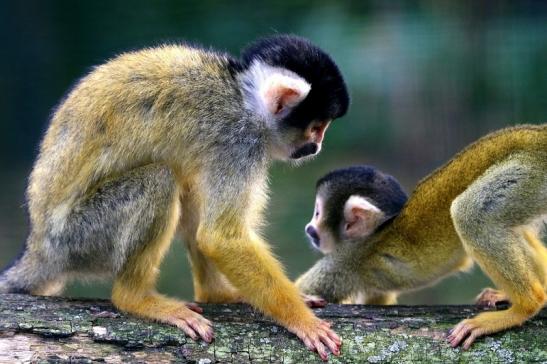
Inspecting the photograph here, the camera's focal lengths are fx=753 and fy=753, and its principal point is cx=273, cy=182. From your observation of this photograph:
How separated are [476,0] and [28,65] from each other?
3194 mm

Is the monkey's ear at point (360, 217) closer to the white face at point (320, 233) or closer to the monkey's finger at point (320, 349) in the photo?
the white face at point (320, 233)

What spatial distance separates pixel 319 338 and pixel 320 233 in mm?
1053

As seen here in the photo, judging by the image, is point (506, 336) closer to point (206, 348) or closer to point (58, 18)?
point (206, 348)

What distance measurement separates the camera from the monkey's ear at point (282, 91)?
3.05 meters

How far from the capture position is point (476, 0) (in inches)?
212

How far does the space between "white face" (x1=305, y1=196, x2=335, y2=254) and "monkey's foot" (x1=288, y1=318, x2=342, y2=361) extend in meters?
0.94

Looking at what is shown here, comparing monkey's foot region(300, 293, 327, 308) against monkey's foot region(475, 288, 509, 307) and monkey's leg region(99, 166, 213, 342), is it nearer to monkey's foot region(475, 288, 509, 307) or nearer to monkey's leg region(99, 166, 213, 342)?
monkey's leg region(99, 166, 213, 342)

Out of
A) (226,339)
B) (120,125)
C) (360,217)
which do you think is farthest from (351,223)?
(120,125)

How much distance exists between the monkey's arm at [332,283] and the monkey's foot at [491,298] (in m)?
0.60

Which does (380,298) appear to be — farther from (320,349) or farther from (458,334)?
(320,349)

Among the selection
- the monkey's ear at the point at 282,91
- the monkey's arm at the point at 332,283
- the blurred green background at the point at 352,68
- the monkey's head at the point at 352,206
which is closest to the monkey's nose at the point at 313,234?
the monkey's head at the point at 352,206

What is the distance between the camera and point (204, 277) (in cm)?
340

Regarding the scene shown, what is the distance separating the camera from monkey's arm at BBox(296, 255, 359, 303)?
142 inches

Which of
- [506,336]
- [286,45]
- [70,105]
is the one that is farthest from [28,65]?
[506,336]
